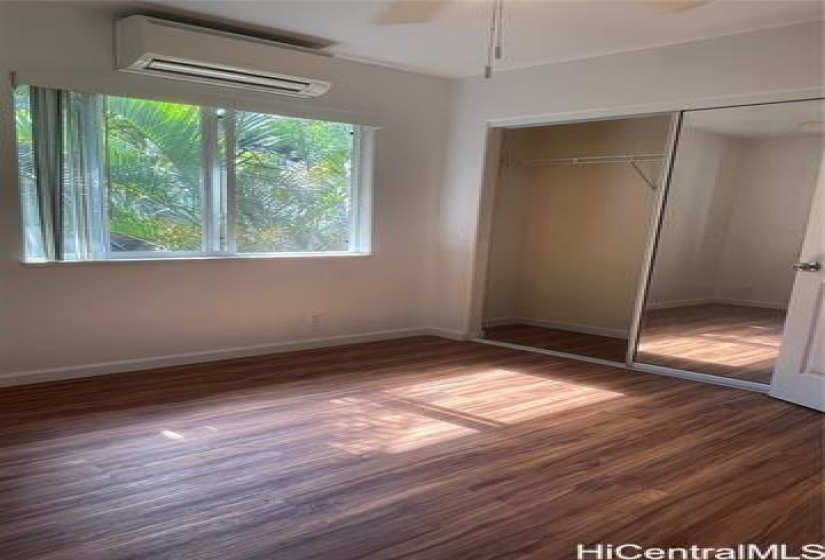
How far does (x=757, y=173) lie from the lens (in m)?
4.04

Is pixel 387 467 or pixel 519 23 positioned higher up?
pixel 519 23

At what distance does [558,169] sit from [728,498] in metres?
4.17

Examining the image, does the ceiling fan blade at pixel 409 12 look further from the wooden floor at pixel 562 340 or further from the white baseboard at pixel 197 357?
the wooden floor at pixel 562 340

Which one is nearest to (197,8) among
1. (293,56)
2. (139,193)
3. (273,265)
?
(293,56)

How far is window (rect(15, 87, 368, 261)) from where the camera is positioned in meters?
3.50

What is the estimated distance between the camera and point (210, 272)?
4176mm

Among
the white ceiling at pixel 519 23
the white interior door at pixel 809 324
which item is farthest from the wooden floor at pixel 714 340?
the white ceiling at pixel 519 23

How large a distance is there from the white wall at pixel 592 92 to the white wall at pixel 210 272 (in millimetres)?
226

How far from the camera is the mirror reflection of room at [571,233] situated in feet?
17.9

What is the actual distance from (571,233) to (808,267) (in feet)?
8.60

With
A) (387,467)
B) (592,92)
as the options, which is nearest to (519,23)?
(592,92)

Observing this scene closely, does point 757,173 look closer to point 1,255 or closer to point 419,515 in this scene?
point 419,515

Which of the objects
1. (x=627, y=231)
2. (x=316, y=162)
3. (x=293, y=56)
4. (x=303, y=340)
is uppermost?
(x=293, y=56)

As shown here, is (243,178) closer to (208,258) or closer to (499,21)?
(208,258)
